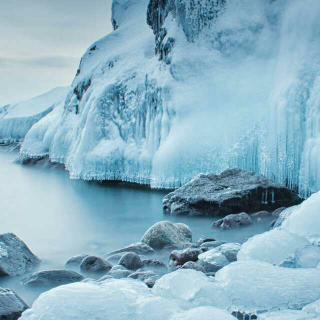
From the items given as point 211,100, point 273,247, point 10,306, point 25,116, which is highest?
point 25,116

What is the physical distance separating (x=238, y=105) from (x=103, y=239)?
514 cm

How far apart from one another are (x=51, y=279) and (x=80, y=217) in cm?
431

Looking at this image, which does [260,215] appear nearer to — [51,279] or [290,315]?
[51,279]

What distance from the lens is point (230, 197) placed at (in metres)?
7.58

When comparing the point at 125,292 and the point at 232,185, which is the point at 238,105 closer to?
the point at 232,185

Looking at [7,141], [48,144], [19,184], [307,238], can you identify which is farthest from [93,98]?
[7,141]

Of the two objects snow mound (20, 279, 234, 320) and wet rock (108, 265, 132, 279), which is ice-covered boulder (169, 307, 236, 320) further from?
wet rock (108, 265, 132, 279)

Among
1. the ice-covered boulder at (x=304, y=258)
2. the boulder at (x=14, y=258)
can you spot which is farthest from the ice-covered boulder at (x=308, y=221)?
the boulder at (x=14, y=258)

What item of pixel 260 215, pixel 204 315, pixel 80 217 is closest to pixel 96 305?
pixel 204 315

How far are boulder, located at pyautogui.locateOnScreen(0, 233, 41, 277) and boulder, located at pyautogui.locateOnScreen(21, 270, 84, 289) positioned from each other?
37 cm

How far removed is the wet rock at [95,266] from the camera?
4646 millimetres

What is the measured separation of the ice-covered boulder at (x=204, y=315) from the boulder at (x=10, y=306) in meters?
1.17

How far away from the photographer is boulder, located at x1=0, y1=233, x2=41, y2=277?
15.3ft

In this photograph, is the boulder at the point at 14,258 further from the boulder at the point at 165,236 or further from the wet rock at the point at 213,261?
the wet rock at the point at 213,261
